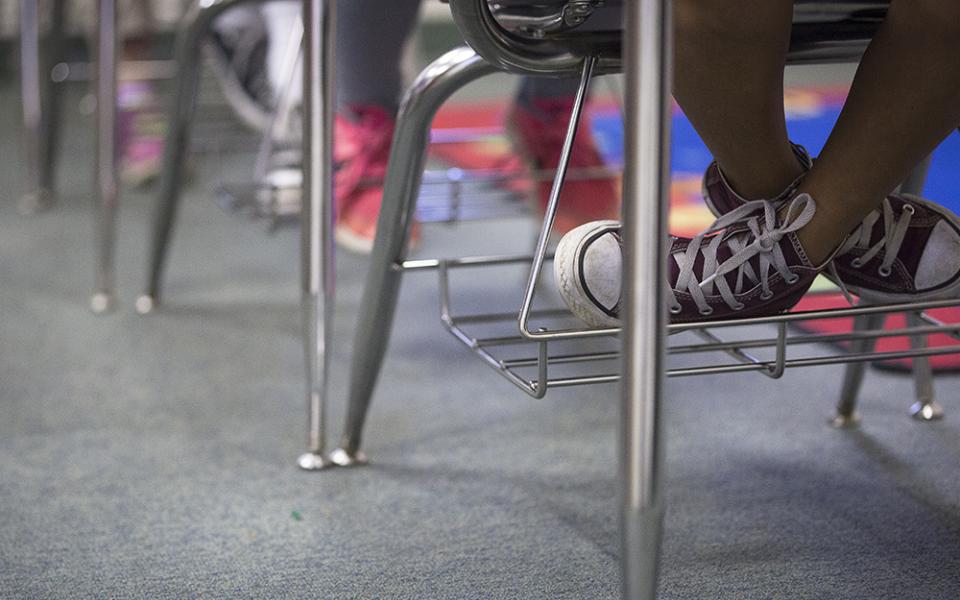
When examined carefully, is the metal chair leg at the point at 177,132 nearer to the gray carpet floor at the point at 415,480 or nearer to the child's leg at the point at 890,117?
the gray carpet floor at the point at 415,480

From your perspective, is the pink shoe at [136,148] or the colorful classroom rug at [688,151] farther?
the pink shoe at [136,148]

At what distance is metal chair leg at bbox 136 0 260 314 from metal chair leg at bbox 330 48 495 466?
486 millimetres

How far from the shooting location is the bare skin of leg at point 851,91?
669 millimetres

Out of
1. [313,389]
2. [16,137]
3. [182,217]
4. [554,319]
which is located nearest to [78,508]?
[313,389]

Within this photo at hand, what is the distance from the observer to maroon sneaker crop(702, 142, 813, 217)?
2.48 feet

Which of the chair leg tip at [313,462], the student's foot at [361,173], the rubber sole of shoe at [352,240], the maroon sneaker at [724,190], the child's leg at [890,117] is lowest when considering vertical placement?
the chair leg tip at [313,462]

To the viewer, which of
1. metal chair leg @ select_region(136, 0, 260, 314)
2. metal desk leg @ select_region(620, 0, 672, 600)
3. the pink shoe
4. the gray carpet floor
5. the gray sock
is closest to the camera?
metal desk leg @ select_region(620, 0, 672, 600)

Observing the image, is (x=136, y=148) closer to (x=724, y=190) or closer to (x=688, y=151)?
(x=688, y=151)

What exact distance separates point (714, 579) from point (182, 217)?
Result: 1.64m

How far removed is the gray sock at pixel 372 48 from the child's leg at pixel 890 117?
2.96 ft

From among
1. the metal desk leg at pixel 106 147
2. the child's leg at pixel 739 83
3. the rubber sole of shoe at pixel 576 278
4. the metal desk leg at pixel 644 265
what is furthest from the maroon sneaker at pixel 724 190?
the metal desk leg at pixel 106 147

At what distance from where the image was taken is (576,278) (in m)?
0.68

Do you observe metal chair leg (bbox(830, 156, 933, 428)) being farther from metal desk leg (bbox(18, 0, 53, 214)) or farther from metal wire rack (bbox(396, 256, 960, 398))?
metal desk leg (bbox(18, 0, 53, 214))

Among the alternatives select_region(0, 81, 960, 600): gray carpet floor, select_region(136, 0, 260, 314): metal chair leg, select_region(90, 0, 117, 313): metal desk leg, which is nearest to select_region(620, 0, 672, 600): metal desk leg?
select_region(0, 81, 960, 600): gray carpet floor
